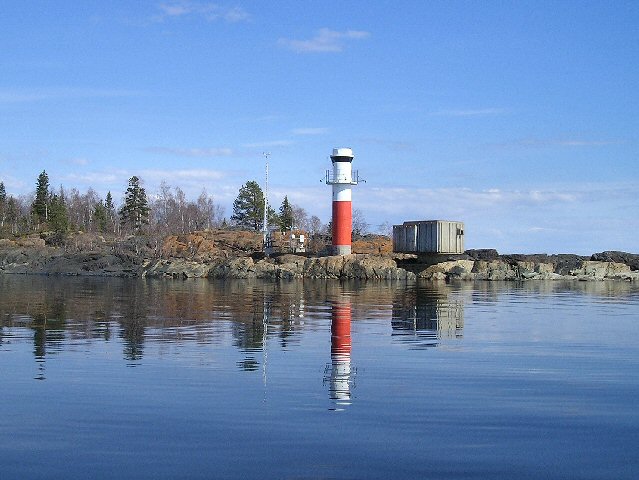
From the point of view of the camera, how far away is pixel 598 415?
10750 millimetres

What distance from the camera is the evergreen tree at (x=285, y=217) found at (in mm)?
118250

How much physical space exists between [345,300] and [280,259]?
41.8 meters

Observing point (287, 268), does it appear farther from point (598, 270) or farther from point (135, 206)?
point (135, 206)

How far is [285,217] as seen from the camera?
12169cm

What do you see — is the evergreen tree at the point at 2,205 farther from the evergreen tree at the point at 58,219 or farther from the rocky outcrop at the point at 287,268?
the rocky outcrop at the point at 287,268

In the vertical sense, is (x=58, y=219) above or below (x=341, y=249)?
above

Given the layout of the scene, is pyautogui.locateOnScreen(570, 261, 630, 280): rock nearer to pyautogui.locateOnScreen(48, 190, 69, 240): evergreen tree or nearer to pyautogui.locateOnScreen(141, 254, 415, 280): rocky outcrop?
pyautogui.locateOnScreen(141, 254, 415, 280): rocky outcrop

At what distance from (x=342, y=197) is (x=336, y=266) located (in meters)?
6.89

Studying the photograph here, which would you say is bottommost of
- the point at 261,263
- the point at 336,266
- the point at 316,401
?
the point at 316,401

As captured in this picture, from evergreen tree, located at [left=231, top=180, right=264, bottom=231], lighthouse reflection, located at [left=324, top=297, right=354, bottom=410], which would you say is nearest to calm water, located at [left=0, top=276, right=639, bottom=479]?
lighthouse reflection, located at [left=324, top=297, right=354, bottom=410]

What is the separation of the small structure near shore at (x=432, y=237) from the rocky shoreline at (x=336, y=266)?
1.06m

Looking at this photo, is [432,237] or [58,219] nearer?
[432,237]

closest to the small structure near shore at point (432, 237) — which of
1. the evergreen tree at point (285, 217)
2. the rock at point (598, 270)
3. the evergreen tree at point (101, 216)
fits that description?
the rock at point (598, 270)

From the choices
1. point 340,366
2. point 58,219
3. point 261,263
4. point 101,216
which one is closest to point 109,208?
point 101,216
